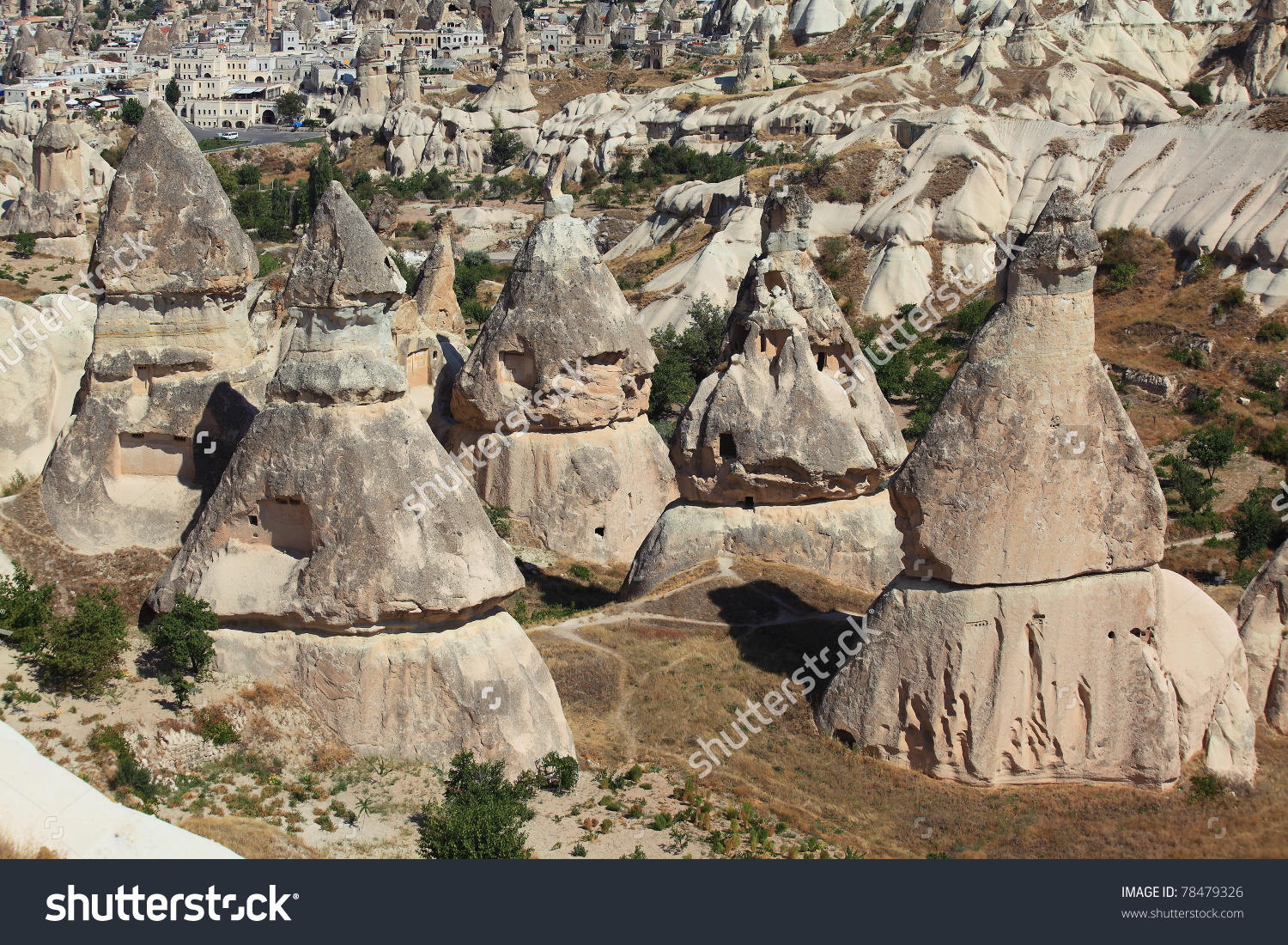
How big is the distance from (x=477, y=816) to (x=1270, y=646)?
8.51 m

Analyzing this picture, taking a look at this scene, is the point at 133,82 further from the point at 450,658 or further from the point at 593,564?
the point at 450,658

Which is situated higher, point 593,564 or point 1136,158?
point 1136,158

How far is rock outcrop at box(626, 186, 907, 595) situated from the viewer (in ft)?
61.8

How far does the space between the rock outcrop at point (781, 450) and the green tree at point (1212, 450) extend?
1134 cm

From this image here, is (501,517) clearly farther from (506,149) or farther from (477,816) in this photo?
(506,149)

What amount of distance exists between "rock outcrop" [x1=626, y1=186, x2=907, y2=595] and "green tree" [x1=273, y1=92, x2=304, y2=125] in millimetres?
97177

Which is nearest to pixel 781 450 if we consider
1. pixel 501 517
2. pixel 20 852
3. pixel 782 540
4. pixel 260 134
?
pixel 782 540

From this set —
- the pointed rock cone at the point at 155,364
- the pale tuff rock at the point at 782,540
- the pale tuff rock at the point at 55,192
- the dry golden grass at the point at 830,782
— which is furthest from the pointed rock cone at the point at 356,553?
the pale tuff rock at the point at 55,192

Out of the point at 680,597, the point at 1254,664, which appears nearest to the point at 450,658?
the point at 680,597

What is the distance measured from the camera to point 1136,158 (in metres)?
47.9

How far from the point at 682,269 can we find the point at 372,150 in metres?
48.2

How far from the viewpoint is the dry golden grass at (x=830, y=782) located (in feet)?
41.6

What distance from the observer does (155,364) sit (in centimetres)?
1702

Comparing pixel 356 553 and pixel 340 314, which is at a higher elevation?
pixel 340 314
